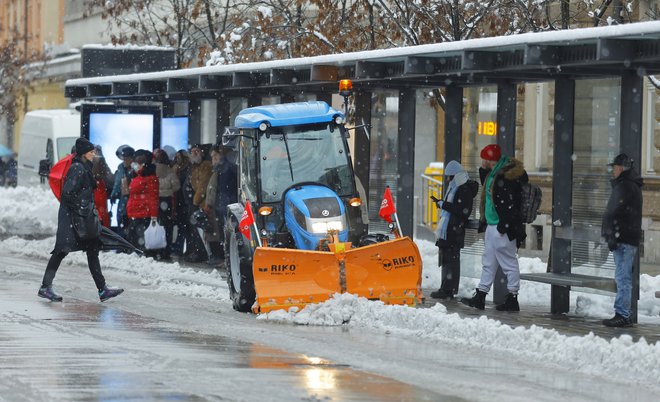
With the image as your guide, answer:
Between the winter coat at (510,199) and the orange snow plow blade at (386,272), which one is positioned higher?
the winter coat at (510,199)

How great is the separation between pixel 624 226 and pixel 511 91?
3.10 m

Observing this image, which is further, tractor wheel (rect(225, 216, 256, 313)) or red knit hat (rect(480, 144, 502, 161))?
red knit hat (rect(480, 144, 502, 161))

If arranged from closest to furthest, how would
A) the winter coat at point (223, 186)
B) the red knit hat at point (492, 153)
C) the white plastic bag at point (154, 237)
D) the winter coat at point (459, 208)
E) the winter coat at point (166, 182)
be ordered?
the red knit hat at point (492, 153) < the winter coat at point (459, 208) < the winter coat at point (223, 186) < the white plastic bag at point (154, 237) < the winter coat at point (166, 182)

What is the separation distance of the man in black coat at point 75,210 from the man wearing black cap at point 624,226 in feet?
17.5

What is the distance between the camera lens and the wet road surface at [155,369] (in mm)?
9734

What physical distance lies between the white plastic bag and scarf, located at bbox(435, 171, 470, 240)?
23.2 ft

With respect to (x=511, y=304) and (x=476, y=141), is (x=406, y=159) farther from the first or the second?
(x=511, y=304)

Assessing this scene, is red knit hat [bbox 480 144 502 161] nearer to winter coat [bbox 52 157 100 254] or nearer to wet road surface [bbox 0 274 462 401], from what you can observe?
winter coat [bbox 52 157 100 254]

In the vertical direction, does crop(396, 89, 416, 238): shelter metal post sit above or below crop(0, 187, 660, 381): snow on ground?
above

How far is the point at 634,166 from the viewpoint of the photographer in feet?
49.3

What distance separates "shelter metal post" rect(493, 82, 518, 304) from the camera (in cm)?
1733

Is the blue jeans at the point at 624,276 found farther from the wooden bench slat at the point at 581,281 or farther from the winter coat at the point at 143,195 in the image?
the winter coat at the point at 143,195

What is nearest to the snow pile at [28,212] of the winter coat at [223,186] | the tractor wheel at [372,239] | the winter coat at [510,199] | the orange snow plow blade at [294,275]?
the winter coat at [223,186]

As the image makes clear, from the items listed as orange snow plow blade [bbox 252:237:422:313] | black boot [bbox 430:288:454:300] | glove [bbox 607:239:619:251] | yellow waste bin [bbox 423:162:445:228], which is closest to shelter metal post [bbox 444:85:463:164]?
black boot [bbox 430:288:454:300]
